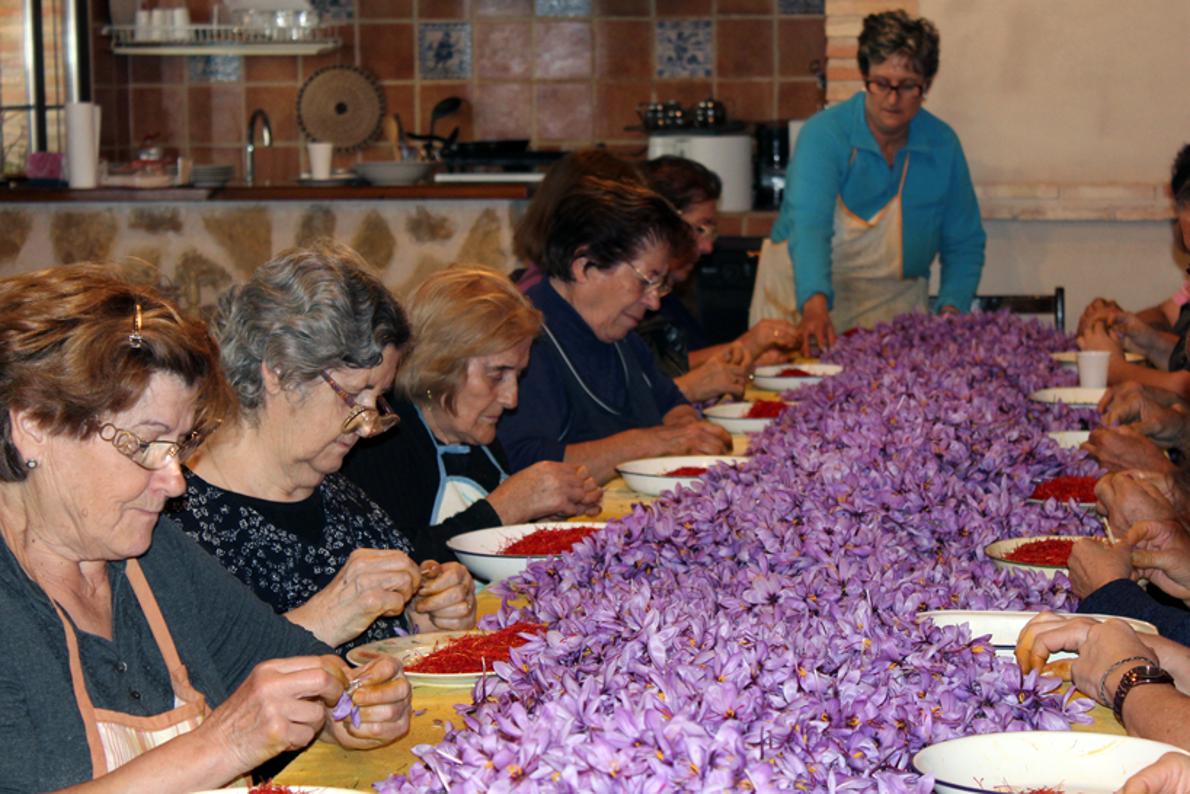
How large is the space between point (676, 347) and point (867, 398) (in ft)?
6.28

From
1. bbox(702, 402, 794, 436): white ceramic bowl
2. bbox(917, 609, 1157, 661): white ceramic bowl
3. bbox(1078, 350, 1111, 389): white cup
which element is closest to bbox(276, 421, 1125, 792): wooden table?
bbox(917, 609, 1157, 661): white ceramic bowl

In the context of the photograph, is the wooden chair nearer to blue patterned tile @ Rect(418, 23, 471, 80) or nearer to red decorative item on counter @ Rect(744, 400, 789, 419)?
red decorative item on counter @ Rect(744, 400, 789, 419)

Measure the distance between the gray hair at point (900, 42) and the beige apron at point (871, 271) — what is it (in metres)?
0.50

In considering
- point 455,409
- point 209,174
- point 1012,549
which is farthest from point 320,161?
point 1012,549

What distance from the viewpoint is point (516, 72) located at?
917 cm

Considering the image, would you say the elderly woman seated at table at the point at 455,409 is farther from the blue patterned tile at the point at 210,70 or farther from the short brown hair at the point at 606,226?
the blue patterned tile at the point at 210,70

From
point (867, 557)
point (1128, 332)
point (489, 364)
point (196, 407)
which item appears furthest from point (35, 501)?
point (1128, 332)

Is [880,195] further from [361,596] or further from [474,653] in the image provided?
[474,653]

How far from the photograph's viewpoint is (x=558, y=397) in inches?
145

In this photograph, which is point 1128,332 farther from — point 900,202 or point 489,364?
point 489,364

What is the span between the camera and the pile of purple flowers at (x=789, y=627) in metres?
1.17

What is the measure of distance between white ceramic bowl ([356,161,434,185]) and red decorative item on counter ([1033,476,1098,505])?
4216mm

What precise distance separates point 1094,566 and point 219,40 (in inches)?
293

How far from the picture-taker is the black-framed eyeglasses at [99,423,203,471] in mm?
1715
